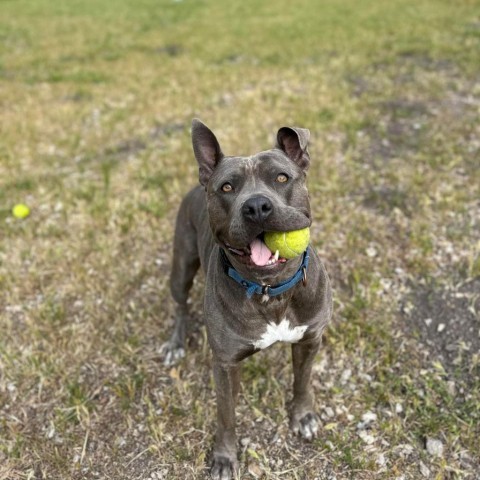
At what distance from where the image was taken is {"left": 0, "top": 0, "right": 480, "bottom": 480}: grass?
12.3 ft

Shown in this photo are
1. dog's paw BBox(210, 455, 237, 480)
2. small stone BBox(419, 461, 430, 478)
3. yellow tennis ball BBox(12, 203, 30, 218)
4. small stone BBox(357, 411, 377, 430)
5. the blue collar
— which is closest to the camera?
the blue collar

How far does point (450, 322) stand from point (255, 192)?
262 centimetres

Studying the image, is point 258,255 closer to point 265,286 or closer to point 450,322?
point 265,286

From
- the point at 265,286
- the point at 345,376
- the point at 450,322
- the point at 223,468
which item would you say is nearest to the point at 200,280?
the point at 345,376

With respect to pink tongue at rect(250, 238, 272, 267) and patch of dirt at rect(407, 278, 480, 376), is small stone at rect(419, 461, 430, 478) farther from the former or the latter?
pink tongue at rect(250, 238, 272, 267)

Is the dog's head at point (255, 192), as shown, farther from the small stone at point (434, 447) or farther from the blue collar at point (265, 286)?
the small stone at point (434, 447)

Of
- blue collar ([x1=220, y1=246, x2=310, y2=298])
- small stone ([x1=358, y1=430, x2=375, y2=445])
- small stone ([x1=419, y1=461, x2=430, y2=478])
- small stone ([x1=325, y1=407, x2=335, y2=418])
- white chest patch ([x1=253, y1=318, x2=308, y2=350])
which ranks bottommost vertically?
small stone ([x1=325, y1=407, x2=335, y2=418])

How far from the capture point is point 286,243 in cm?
268

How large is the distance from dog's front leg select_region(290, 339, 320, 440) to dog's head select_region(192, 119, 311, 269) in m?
1.15

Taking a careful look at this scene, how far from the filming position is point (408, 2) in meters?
17.9

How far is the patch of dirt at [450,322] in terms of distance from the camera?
4133 mm

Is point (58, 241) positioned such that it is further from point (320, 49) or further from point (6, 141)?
point (320, 49)

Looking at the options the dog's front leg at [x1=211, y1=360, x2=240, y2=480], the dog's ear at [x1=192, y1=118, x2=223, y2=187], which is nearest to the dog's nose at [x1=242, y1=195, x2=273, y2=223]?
the dog's ear at [x1=192, y1=118, x2=223, y2=187]

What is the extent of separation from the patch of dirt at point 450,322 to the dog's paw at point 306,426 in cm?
124
